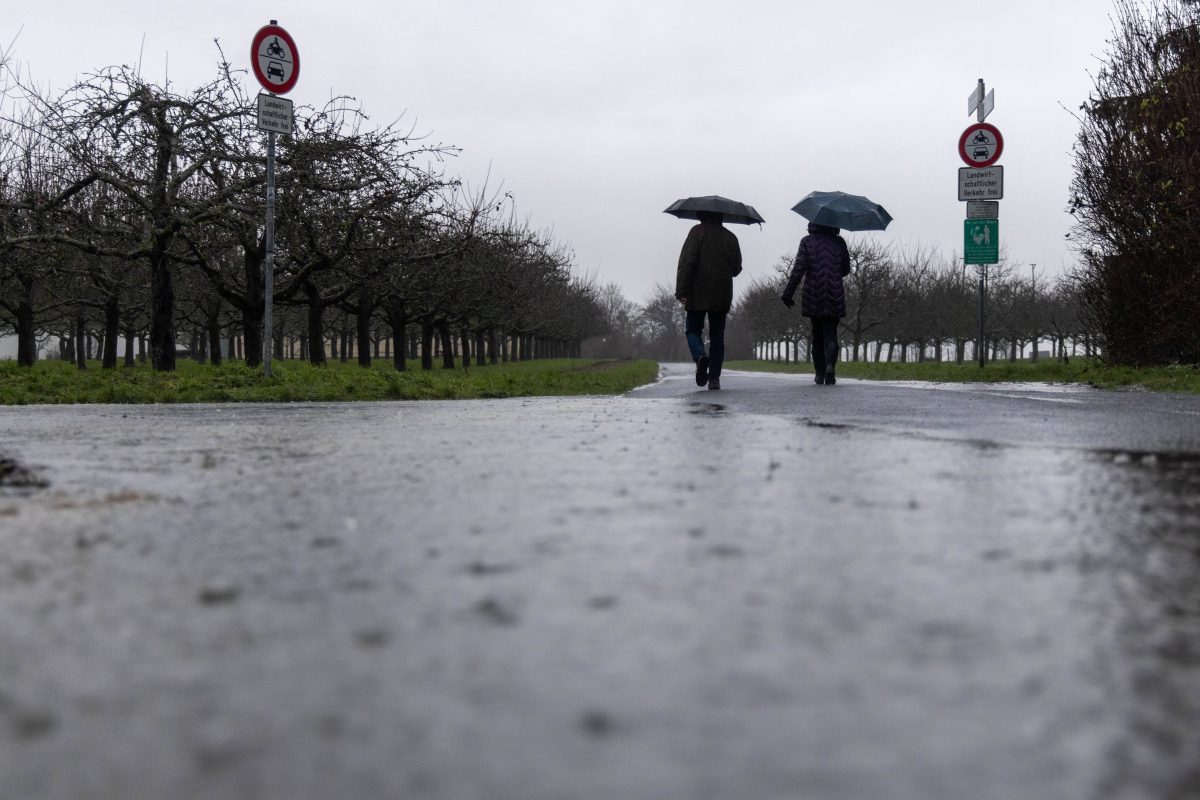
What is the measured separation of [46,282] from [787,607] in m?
36.6

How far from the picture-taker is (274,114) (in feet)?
44.3

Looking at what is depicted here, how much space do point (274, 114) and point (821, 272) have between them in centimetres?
690

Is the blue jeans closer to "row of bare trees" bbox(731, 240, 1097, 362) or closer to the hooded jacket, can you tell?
the hooded jacket

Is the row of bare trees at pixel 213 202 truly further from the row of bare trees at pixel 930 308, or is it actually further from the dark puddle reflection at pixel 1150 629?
the row of bare trees at pixel 930 308

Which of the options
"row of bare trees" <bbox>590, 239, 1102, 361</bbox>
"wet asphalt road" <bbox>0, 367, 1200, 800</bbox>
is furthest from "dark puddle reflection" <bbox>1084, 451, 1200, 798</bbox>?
"row of bare trees" <bbox>590, 239, 1102, 361</bbox>

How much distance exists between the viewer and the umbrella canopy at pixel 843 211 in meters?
14.0

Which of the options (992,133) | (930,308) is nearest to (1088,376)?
(992,133)

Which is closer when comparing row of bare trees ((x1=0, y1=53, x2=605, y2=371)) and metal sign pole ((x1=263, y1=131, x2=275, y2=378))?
metal sign pole ((x1=263, y1=131, x2=275, y2=378))

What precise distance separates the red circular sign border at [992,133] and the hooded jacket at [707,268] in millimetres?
6138

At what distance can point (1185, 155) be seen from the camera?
46.4 feet

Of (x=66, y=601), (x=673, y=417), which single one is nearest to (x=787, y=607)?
(x=66, y=601)

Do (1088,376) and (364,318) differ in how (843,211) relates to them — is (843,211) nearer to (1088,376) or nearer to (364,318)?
(1088,376)

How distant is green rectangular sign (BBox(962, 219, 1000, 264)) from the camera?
16.3 metres

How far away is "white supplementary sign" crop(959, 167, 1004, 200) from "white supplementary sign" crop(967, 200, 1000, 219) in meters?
0.14
